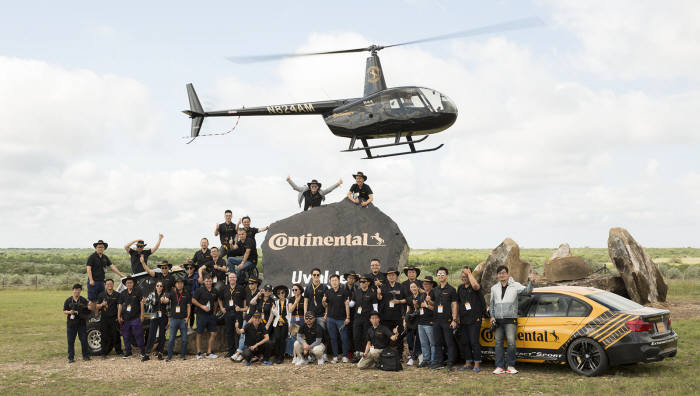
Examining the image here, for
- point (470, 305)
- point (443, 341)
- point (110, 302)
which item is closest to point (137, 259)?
point (110, 302)

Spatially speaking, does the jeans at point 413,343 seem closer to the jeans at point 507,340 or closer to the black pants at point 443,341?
the black pants at point 443,341

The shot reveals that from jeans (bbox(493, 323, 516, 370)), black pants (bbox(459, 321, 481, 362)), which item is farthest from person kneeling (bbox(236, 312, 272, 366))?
jeans (bbox(493, 323, 516, 370))

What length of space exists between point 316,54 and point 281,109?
8.50 feet

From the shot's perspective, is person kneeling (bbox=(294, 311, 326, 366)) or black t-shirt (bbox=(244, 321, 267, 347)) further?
black t-shirt (bbox=(244, 321, 267, 347))

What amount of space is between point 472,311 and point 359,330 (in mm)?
2592

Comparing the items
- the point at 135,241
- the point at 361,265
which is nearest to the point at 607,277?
the point at 361,265

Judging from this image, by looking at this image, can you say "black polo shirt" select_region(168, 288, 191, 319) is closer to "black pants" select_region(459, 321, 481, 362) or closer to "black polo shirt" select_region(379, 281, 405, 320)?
"black polo shirt" select_region(379, 281, 405, 320)

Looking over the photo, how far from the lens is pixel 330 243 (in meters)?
15.2

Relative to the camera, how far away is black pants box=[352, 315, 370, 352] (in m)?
11.9

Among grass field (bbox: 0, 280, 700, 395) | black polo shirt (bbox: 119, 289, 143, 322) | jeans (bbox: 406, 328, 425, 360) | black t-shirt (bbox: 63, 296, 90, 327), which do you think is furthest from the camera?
black polo shirt (bbox: 119, 289, 143, 322)

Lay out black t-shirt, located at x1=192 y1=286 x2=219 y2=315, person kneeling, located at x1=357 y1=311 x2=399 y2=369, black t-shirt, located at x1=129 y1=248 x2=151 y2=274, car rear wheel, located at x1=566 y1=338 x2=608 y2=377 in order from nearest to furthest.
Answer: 1. car rear wheel, located at x1=566 y1=338 x2=608 y2=377
2. person kneeling, located at x1=357 y1=311 x2=399 y2=369
3. black t-shirt, located at x1=192 y1=286 x2=219 y2=315
4. black t-shirt, located at x1=129 y1=248 x2=151 y2=274

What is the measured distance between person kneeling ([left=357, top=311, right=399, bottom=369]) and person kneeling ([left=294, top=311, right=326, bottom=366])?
3.46 feet

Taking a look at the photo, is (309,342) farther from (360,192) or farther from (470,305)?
(360,192)

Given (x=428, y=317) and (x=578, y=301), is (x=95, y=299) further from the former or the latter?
(x=578, y=301)
